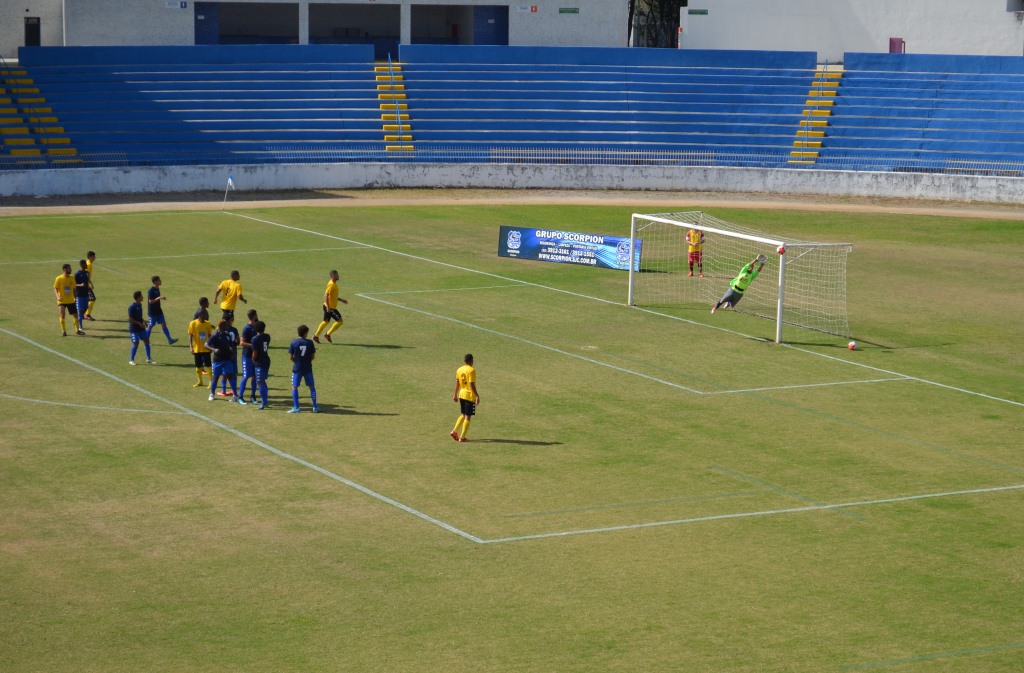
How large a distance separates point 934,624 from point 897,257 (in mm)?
29995

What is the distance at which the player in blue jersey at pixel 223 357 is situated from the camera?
2470cm

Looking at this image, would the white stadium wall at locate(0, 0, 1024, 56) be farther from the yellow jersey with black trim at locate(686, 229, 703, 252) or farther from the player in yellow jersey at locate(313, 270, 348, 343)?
the player in yellow jersey at locate(313, 270, 348, 343)

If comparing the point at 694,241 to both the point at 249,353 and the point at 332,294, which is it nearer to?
the point at 332,294

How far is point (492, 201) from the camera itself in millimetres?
55156

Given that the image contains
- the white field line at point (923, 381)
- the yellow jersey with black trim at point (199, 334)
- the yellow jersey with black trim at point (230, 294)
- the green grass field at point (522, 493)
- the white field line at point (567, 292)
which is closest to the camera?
the green grass field at point (522, 493)

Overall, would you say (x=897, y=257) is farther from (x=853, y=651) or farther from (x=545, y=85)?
(x=853, y=651)

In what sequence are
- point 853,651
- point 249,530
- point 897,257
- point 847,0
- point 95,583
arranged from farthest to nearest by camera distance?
point 847,0, point 897,257, point 249,530, point 95,583, point 853,651

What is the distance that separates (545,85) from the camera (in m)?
64.6

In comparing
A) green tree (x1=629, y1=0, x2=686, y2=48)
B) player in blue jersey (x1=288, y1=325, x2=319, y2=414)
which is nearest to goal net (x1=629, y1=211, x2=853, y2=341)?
player in blue jersey (x1=288, y1=325, x2=319, y2=414)

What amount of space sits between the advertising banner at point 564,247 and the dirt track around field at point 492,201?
36.2 ft

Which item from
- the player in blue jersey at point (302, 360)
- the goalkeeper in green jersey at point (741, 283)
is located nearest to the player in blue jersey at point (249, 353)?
the player in blue jersey at point (302, 360)

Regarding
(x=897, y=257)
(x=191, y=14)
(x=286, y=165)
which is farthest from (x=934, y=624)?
(x=191, y=14)

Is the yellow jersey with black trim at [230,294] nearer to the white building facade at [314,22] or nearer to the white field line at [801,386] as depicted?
the white field line at [801,386]

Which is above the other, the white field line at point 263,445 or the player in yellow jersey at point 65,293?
the player in yellow jersey at point 65,293
